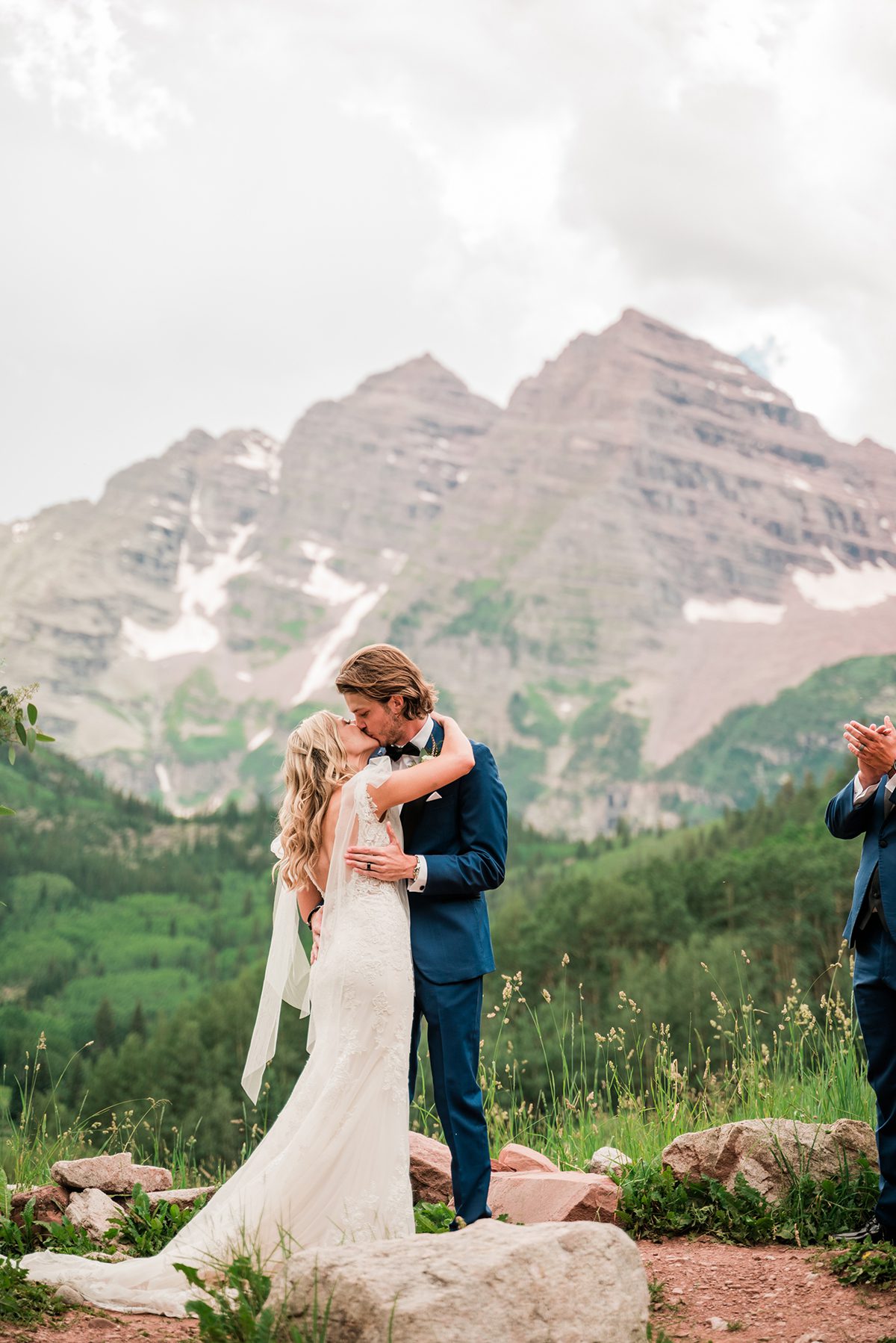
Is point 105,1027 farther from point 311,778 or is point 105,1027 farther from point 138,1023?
point 311,778

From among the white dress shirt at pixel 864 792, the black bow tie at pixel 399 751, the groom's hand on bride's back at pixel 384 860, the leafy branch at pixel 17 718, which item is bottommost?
the groom's hand on bride's back at pixel 384 860

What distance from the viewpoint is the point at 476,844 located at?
513 centimetres

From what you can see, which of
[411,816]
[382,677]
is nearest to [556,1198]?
[411,816]

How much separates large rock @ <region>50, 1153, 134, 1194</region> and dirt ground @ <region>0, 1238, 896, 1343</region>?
4.68 feet

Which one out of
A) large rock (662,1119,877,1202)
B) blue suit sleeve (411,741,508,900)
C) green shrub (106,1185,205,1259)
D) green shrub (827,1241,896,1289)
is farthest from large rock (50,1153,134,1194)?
green shrub (827,1241,896,1289)

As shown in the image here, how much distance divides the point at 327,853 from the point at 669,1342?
227 cm

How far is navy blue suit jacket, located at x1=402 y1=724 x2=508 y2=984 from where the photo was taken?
5.05 meters

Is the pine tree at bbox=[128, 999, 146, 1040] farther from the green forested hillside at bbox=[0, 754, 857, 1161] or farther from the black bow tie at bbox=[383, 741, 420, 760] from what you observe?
the black bow tie at bbox=[383, 741, 420, 760]

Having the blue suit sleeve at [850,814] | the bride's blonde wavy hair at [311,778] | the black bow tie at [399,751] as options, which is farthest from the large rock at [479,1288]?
the blue suit sleeve at [850,814]

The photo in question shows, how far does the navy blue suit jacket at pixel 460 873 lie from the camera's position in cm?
505

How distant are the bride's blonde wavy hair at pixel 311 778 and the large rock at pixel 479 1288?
181 cm

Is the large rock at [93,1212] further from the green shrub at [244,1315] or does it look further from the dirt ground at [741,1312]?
the green shrub at [244,1315]

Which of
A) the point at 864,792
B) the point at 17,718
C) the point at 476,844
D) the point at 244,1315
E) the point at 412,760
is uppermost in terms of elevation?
the point at 17,718

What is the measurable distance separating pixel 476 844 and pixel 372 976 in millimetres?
692
